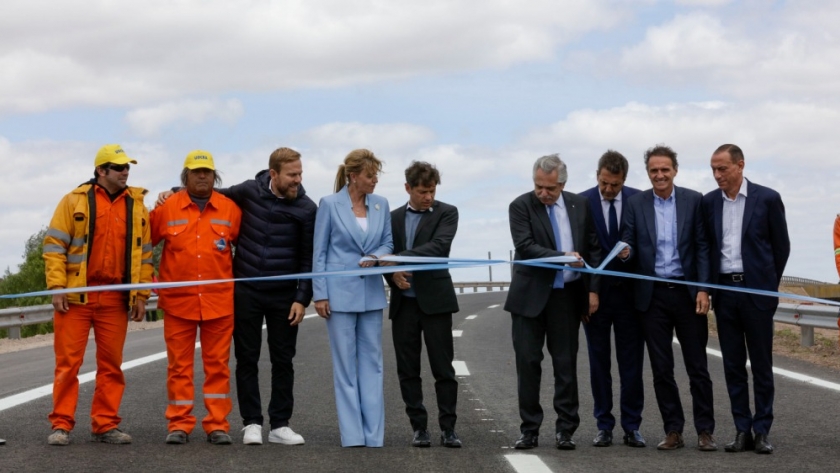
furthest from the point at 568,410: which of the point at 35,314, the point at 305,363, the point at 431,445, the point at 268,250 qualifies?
the point at 35,314

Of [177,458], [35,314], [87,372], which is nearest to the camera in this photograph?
[177,458]

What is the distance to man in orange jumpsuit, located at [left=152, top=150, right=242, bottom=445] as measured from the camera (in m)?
8.23

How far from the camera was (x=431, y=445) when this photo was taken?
8.14 m

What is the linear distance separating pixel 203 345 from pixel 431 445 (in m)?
1.81

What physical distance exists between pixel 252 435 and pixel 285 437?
234 millimetres

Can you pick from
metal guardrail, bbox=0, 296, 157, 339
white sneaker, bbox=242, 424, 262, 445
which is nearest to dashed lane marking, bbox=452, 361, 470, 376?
white sneaker, bbox=242, 424, 262, 445

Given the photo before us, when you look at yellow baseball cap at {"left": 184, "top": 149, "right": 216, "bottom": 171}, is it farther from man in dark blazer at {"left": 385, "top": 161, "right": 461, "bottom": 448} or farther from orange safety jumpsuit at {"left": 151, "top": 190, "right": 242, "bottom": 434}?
man in dark blazer at {"left": 385, "top": 161, "right": 461, "bottom": 448}

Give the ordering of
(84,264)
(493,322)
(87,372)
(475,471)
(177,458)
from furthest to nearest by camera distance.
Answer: (493,322)
(87,372)
(84,264)
(177,458)
(475,471)

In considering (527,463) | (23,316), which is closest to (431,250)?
(527,463)

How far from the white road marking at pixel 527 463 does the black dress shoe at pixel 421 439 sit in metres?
0.80

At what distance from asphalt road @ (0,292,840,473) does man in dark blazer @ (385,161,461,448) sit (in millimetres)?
337

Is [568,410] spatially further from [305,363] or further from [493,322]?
[493,322]

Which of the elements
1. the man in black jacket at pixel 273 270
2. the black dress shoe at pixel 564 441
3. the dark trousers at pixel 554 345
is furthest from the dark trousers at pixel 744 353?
the man in black jacket at pixel 273 270

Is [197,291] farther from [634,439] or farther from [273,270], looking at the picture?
[634,439]
